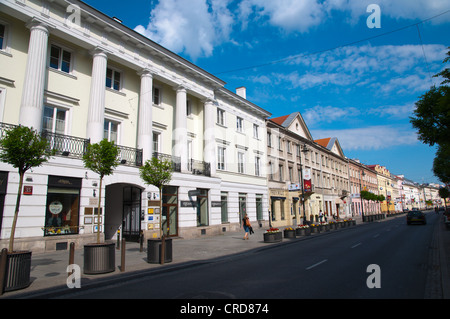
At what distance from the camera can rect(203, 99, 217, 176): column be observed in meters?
22.8

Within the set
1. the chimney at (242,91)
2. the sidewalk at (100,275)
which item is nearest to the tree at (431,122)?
the sidewalk at (100,275)

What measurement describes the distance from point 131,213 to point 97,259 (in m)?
9.95

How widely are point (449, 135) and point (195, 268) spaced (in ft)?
34.9

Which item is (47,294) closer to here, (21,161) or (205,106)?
(21,161)

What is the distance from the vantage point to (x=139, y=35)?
58.6 feet

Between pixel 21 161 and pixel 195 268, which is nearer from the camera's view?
pixel 21 161

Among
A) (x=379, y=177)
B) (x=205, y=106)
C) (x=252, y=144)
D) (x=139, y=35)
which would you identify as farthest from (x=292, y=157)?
(x=379, y=177)

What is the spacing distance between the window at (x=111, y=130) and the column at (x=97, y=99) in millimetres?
1622

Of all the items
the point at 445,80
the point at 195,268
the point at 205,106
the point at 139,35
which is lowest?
the point at 195,268

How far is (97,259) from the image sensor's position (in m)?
8.41

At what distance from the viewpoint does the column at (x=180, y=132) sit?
20.5 metres

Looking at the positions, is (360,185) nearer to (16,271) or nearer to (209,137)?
(209,137)

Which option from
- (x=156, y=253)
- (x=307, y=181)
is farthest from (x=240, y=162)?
(x=156, y=253)
